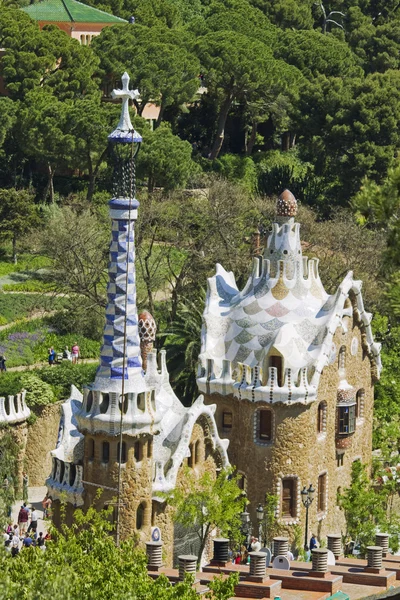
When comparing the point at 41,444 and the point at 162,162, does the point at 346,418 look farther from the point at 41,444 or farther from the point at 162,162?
the point at 162,162

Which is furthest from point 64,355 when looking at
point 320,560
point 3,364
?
point 320,560

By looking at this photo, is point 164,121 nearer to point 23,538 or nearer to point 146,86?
point 146,86

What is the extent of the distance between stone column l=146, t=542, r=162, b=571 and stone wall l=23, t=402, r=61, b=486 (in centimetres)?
1584

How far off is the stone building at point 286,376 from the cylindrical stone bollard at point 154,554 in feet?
35.4

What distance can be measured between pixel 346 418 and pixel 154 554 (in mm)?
13360

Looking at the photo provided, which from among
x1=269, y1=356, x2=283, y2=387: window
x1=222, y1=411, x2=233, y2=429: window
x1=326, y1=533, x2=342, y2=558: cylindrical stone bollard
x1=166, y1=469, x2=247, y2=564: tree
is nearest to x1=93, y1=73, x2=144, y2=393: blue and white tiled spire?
x1=166, y1=469, x2=247, y2=564: tree

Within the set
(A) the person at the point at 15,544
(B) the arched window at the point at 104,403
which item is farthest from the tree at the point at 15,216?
(B) the arched window at the point at 104,403

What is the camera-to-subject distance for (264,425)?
5128 cm

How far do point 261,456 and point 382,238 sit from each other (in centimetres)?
2010

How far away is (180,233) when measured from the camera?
6988 centimetres

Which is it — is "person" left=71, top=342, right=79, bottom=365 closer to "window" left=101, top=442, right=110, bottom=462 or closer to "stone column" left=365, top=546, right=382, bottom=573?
"window" left=101, top=442, right=110, bottom=462

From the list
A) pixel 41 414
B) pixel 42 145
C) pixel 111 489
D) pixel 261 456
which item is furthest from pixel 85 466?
pixel 42 145

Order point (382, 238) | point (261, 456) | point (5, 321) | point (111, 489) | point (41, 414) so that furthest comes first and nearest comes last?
point (382, 238)
point (5, 321)
point (41, 414)
point (261, 456)
point (111, 489)

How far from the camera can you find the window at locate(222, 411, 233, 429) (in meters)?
51.8
